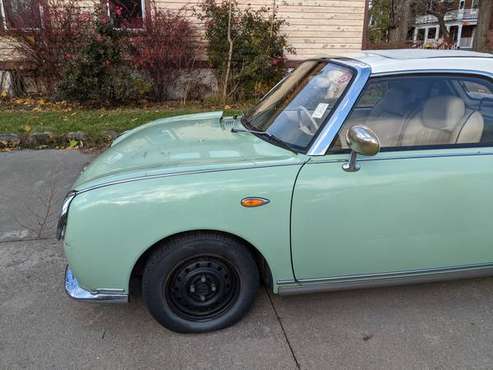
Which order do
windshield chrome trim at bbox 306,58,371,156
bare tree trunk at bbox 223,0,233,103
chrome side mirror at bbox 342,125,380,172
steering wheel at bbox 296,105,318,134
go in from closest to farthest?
chrome side mirror at bbox 342,125,380,172 < windshield chrome trim at bbox 306,58,371,156 < steering wheel at bbox 296,105,318,134 < bare tree trunk at bbox 223,0,233,103

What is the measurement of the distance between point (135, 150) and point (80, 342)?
49.6 inches

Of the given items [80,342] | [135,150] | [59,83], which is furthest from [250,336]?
[59,83]

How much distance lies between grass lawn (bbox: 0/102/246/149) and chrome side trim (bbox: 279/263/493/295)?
483 cm

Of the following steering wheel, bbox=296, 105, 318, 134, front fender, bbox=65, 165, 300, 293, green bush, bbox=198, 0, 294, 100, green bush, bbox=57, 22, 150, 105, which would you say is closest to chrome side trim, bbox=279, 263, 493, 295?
→ front fender, bbox=65, 165, 300, 293

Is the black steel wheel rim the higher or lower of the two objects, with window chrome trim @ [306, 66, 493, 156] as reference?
lower

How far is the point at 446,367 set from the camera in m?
2.29

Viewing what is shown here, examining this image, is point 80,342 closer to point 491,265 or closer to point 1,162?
point 491,265

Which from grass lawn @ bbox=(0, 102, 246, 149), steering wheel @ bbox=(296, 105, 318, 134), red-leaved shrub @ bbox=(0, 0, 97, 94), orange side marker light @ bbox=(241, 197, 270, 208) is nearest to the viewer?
orange side marker light @ bbox=(241, 197, 270, 208)

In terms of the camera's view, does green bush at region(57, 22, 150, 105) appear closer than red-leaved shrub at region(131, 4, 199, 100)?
Yes

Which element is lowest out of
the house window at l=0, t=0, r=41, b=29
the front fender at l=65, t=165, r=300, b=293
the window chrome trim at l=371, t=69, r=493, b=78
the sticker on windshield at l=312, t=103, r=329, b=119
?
the front fender at l=65, t=165, r=300, b=293

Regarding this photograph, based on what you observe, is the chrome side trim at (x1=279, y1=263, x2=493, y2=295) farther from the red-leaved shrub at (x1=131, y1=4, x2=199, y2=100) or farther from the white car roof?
the red-leaved shrub at (x1=131, y1=4, x2=199, y2=100)

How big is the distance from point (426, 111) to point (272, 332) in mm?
1718

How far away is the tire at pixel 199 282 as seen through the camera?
2.34 metres

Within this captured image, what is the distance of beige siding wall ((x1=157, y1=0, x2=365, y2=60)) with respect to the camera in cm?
1027
